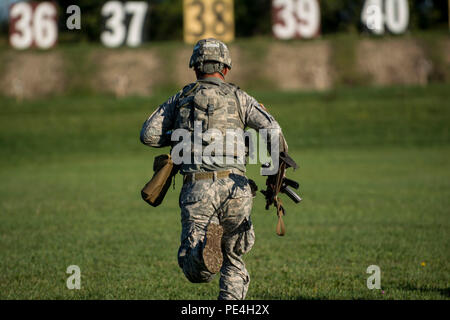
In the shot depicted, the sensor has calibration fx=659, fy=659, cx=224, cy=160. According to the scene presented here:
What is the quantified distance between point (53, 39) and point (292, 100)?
16918 mm

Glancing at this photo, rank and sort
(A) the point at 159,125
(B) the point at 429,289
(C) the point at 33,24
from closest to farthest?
(A) the point at 159,125 < (B) the point at 429,289 < (C) the point at 33,24

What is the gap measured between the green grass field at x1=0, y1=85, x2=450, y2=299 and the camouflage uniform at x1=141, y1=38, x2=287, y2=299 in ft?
4.46

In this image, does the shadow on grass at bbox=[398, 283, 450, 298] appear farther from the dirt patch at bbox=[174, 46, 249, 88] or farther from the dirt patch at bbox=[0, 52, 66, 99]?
the dirt patch at bbox=[0, 52, 66, 99]

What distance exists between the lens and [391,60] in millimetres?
43094

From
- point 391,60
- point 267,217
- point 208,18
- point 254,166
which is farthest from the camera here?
point 391,60

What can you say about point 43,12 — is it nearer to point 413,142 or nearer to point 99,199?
point 413,142

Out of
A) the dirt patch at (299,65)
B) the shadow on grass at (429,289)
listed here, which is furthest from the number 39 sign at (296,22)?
the shadow on grass at (429,289)

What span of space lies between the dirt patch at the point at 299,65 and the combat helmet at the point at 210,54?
37007mm

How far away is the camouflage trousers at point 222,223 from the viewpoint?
5.73m

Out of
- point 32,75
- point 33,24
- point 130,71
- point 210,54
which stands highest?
point 33,24

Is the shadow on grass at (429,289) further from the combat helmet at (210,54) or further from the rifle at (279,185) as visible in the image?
the combat helmet at (210,54)

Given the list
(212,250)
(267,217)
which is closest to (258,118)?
(212,250)

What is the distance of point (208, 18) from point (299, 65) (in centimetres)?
688

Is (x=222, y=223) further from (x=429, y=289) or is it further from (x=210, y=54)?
(x=429, y=289)
